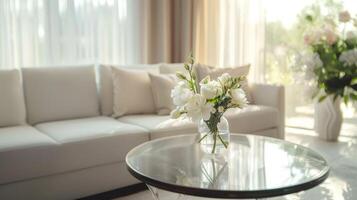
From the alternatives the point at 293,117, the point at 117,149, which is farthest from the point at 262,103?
the point at 117,149

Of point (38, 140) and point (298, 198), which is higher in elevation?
point (38, 140)

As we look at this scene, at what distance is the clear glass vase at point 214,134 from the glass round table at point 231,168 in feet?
0.14

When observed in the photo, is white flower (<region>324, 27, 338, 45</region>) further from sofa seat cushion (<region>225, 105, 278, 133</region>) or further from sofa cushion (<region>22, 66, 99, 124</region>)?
sofa cushion (<region>22, 66, 99, 124</region>)

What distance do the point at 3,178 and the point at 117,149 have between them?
733 millimetres

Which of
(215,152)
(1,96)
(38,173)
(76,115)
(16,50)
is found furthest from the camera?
(16,50)

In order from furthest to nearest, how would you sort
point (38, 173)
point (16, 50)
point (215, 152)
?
point (16, 50) → point (38, 173) → point (215, 152)

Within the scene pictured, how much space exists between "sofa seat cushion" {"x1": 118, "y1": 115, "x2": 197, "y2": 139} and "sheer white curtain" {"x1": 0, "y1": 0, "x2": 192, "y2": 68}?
1106 mm

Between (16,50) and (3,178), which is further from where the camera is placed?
(16,50)

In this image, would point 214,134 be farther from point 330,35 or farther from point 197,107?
point 330,35

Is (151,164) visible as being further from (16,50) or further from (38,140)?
(16,50)

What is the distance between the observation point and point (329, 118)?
4031 millimetres

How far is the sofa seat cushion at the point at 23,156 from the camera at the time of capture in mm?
2268

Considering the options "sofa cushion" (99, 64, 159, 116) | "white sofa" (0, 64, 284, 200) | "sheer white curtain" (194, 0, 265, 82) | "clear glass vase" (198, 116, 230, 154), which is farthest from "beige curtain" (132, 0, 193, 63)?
"clear glass vase" (198, 116, 230, 154)

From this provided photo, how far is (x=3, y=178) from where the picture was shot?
2264mm
